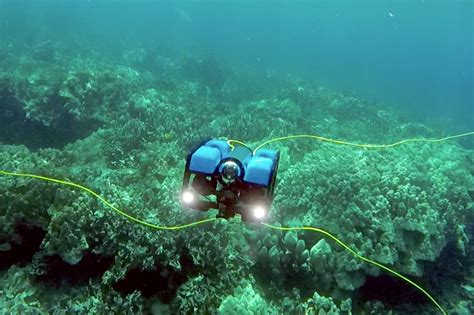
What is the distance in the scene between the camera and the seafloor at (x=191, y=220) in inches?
224

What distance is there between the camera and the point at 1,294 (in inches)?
210

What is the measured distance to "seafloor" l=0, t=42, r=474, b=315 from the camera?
224 inches

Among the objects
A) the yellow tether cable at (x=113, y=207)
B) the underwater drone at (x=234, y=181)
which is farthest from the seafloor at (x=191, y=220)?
the underwater drone at (x=234, y=181)

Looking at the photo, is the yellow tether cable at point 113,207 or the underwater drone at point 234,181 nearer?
the underwater drone at point 234,181

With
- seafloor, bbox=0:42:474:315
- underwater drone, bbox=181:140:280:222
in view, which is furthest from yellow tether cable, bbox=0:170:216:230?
underwater drone, bbox=181:140:280:222

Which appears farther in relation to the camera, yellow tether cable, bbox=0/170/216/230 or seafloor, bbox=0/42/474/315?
yellow tether cable, bbox=0/170/216/230

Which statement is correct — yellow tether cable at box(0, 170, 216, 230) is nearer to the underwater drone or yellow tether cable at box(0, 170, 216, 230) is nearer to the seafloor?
the seafloor

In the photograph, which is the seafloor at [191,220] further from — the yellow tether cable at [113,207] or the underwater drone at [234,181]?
the underwater drone at [234,181]

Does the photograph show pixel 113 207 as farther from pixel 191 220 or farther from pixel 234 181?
pixel 234 181

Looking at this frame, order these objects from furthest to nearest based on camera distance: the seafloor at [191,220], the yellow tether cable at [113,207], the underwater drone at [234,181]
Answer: the yellow tether cable at [113,207] < the seafloor at [191,220] < the underwater drone at [234,181]

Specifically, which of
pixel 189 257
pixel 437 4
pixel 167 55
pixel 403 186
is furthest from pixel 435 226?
pixel 437 4

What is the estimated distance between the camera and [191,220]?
6.58m

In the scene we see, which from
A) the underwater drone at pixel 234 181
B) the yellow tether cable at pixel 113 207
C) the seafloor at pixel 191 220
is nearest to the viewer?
the underwater drone at pixel 234 181

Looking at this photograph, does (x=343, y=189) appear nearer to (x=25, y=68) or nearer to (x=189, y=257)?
(x=189, y=257)
